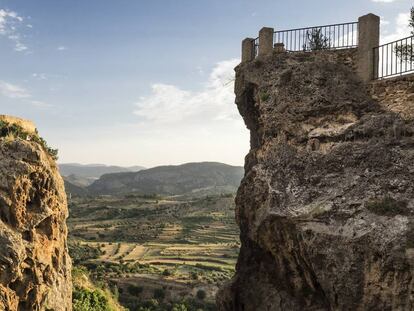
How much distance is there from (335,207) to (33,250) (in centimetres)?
1322

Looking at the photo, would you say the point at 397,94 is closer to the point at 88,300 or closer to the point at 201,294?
the point at 88,300

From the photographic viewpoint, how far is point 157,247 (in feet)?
304

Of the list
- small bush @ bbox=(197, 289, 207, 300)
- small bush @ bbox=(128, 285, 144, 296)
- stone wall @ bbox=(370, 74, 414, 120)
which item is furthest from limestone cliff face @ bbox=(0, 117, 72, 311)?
small bush @ bbox=(197, 289, 207, 300)

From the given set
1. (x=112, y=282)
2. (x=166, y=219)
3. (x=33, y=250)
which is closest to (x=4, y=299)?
(x=33, y=250)

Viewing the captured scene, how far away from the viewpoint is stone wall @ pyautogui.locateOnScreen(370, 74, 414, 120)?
51.3 ft

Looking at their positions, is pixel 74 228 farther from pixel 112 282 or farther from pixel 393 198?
pixel 393 198

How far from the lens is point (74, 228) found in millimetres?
111000

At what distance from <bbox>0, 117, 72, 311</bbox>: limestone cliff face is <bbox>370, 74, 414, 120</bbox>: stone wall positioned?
15156 millimetres

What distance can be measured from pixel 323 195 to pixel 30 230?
1282 cm

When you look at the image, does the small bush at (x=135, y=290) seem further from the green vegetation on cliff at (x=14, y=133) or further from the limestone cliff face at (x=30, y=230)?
the green vegetation on cliff at (x=14, y=133)

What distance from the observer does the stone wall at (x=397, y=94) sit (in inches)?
615

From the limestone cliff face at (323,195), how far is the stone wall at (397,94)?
11 centimetres

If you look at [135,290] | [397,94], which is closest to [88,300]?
[135,290]

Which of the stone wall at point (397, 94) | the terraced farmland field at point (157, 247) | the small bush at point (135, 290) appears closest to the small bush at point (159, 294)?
the terraced farmland field at point (157, 247)
